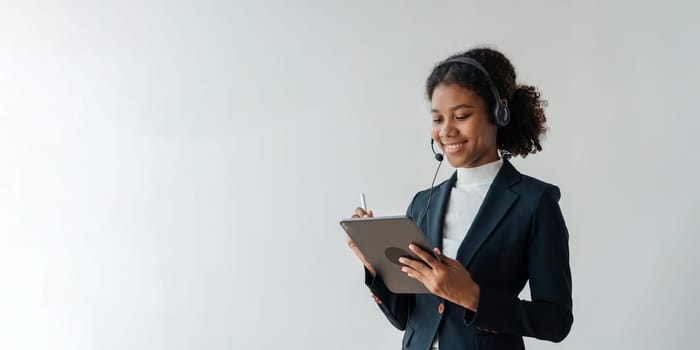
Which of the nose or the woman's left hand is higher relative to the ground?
the nose

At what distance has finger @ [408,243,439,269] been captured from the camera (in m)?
1.25

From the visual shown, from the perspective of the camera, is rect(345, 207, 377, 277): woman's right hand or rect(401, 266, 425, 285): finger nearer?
rect(401, 266, 425, 285): finger

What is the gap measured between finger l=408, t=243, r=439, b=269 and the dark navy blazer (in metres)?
0.12

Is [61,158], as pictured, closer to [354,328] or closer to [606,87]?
[354,328]

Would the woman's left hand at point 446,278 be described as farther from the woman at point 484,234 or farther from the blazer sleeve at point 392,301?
the blazer sleeve at point 392,301

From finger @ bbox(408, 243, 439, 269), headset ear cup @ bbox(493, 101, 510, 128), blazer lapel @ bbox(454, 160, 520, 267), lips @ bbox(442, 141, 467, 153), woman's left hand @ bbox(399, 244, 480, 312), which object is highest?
headset ear cup @ bbox(493, 101, 510, 128)

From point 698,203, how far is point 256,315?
1.55m

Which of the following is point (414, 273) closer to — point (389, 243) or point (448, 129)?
point (389, 243)

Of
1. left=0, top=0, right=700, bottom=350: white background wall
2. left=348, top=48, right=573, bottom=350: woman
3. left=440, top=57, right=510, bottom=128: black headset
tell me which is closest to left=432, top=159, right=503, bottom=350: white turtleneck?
left=348, top=48, right=573, bottom=350: woman

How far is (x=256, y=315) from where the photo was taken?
2.57 m

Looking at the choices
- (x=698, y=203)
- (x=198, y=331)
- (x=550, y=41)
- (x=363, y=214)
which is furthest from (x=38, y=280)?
(x=698, y=203)

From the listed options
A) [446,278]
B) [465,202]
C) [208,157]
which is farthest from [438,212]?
[208,157]

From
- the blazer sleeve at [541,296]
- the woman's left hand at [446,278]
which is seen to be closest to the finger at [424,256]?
the woman's left hand at [446,278]

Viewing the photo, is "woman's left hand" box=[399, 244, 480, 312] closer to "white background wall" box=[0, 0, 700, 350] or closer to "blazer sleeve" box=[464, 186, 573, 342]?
"blazer sleeve" box=[464, 186, 573, 342]
